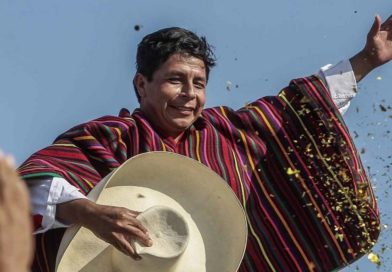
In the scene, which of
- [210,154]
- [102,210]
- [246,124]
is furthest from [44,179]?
A: [246,124]

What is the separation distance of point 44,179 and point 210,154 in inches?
37.1

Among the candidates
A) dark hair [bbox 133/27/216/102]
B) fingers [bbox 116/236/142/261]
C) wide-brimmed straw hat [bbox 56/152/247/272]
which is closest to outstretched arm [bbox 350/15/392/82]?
dark hair [bbox 133/27/216/102]

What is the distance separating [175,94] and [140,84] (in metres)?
0.28

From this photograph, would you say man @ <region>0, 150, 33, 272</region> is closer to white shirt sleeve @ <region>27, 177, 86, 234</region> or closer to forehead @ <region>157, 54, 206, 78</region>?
white shirt sleeve @ <region>27, 177, 86, 234</region>

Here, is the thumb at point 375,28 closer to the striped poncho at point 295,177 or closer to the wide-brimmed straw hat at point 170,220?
the striped poncho at point 295,177

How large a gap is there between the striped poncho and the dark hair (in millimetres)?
248

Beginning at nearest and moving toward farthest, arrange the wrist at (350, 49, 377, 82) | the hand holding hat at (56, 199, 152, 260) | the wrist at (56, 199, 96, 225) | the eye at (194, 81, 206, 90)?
the hand holding hat at (56, 199, 152, 260) < the wrist at (56, 199, 96, 225) < the eye at (194, 81, 206, 90) < the wrist at (350, 49, 377, 82)

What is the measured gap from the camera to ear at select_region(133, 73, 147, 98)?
464cm

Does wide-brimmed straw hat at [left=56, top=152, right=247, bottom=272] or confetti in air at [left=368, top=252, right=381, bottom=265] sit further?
confetti in air at [left=368, top=252, right=381, bottom=265]

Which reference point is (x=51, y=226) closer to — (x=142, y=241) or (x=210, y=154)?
(x=142, y=241)

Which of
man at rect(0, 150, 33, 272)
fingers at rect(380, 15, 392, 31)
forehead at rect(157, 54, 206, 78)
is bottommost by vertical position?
forehead at rect(157, 54, 206, 78)

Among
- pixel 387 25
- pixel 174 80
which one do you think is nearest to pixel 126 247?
pixel 174 80

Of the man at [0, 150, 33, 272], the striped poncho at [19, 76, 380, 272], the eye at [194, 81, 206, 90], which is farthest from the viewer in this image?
the striped poncho at [19, 76, 380, 272]

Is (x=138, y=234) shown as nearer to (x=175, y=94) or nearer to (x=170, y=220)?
(x=170, y=220)
